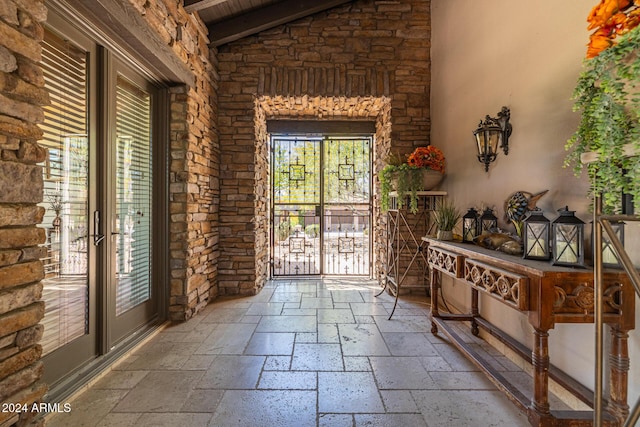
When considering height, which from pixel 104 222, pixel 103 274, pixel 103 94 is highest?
pixel 103 94

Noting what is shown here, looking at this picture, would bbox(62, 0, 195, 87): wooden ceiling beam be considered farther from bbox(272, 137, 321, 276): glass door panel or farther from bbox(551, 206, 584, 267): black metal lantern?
bbox(551, 206, 584, 267): black metal lantern

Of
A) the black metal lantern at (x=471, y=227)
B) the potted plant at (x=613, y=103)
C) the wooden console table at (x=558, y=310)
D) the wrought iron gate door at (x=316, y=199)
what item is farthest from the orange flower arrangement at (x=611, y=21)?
the wrought iron gate door at (x=316, y=199)

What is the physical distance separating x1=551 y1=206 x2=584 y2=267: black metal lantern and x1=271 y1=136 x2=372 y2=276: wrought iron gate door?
288cm

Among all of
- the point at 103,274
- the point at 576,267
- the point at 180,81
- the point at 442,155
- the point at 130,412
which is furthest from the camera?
the point at 442,155

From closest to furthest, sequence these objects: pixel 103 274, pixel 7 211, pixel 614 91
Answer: pixel 614 91
pixel 7 211
pixel 103 274

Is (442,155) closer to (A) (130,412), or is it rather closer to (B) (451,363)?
(B) (451,363)

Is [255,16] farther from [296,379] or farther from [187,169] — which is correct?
[296,379]

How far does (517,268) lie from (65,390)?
247cm

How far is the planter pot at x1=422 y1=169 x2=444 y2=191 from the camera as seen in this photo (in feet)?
9.06

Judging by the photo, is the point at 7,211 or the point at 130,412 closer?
the point at 7,211

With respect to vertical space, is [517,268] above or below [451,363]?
above

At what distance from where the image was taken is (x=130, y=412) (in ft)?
4.75

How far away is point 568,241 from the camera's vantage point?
1250mm

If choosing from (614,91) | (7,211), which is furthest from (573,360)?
(7,211)
